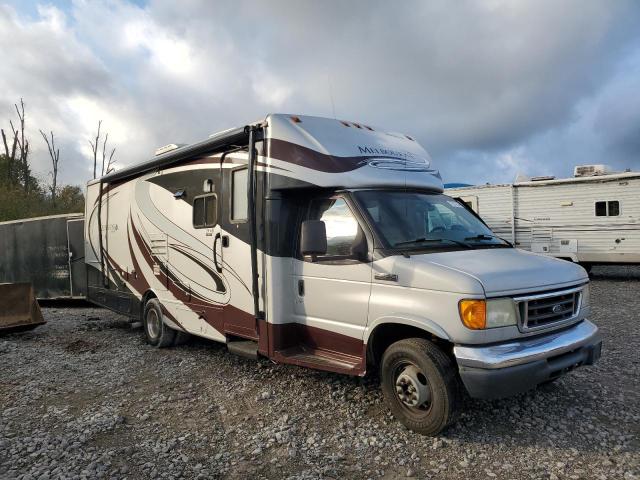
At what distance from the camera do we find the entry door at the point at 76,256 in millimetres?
12430

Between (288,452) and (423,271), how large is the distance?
1.89 m

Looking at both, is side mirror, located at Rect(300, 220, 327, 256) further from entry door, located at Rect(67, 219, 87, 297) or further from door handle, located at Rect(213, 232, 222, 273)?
entry door, located at Rect(67, 219, 87, 297)

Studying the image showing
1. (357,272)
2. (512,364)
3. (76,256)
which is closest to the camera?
(512,364)

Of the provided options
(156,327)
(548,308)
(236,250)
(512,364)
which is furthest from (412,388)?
(156,327)

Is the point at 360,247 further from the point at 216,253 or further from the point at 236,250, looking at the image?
the point at 216,253

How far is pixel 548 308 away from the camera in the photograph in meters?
4.27

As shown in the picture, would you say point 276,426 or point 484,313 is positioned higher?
point 484,313

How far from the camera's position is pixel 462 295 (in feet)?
12.8

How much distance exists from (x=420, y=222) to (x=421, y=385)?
5.39 ft

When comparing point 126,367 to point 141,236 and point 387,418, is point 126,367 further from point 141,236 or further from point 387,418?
point 387,418

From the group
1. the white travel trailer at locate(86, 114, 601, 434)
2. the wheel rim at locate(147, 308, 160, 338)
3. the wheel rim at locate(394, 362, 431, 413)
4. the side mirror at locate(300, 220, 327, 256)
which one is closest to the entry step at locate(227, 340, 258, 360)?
the white travel trailer at locate(86, 114, 601, 434)

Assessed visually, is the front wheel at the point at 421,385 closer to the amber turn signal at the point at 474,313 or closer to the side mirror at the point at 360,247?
the amber turn signal at the point at 474,313

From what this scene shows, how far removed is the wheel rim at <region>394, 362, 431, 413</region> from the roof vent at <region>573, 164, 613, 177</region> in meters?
12.5

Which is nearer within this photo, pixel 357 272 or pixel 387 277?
pixel 387 277
